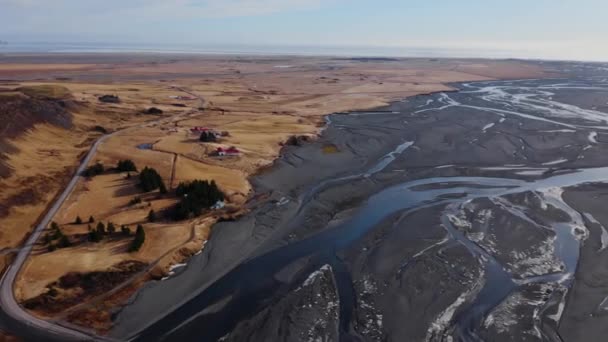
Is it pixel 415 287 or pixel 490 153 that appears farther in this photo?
pixel 490 153

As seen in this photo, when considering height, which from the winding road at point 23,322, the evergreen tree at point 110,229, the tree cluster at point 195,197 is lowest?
the winding road at point 23,322

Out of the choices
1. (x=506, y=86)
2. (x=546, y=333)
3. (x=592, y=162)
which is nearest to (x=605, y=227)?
(x=546, y=333)

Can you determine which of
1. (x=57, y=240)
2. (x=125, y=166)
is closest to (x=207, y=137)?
(x=125, y=166)

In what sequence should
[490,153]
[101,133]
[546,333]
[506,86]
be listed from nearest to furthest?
1. [546,333]
2. [490,153]
3. [101,133]
4. [506,86]

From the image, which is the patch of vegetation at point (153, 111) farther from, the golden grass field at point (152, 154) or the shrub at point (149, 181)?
the shrub at point (149, 181)

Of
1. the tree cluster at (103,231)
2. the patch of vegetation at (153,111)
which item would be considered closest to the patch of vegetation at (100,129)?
the patch of vegetation at (153,111)

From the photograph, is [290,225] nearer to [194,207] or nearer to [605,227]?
[194,207]

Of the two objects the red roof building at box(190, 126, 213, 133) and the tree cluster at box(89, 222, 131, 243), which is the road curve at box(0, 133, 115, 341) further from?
the red roof building at box(190, 126, 213, 133)
